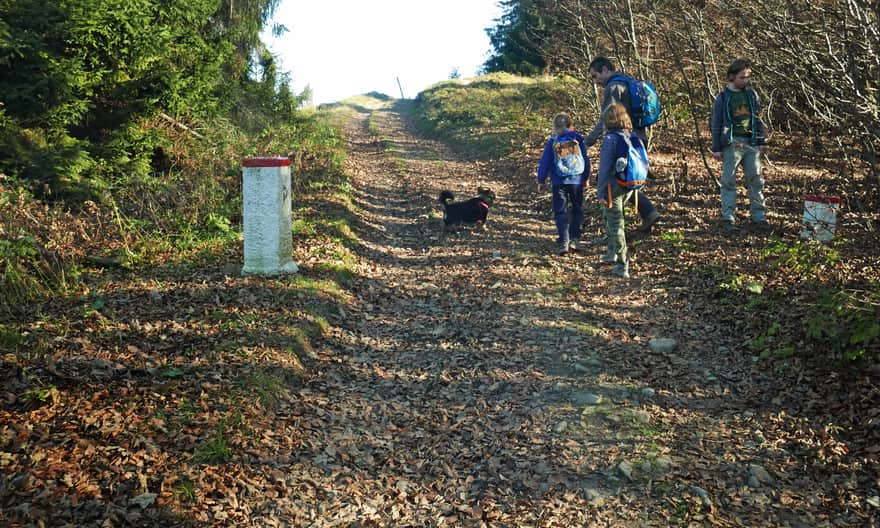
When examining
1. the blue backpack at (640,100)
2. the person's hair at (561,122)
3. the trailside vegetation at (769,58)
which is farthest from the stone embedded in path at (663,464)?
the blue backpack at (640,100)

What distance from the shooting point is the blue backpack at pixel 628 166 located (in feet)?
24.7

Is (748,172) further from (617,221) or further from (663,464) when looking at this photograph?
(663,464)

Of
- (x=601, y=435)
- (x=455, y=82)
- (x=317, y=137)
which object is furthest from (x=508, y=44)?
(x=601, y=435)

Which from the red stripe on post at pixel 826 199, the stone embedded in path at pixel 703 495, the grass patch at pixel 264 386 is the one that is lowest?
the stone embedded in path at pixel 703 495

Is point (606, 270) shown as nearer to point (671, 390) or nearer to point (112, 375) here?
point (671, 390)

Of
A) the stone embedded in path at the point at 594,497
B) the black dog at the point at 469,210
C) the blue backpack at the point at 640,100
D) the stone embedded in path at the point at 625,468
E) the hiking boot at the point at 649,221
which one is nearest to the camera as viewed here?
the stone embedded in path at the point at 594,497

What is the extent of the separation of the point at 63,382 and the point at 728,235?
7.80 metres

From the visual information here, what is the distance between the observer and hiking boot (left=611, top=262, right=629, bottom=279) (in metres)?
7.76

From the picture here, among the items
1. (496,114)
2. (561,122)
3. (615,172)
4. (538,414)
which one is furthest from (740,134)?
(496,114)

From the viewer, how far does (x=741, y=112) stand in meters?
8.53

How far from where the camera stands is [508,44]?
3500cm

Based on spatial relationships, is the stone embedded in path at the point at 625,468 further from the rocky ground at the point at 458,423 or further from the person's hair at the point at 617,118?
the person's hair at the point at 617,118

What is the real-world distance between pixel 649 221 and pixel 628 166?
5.28ft

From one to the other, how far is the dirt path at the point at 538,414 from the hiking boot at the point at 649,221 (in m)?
1.37
